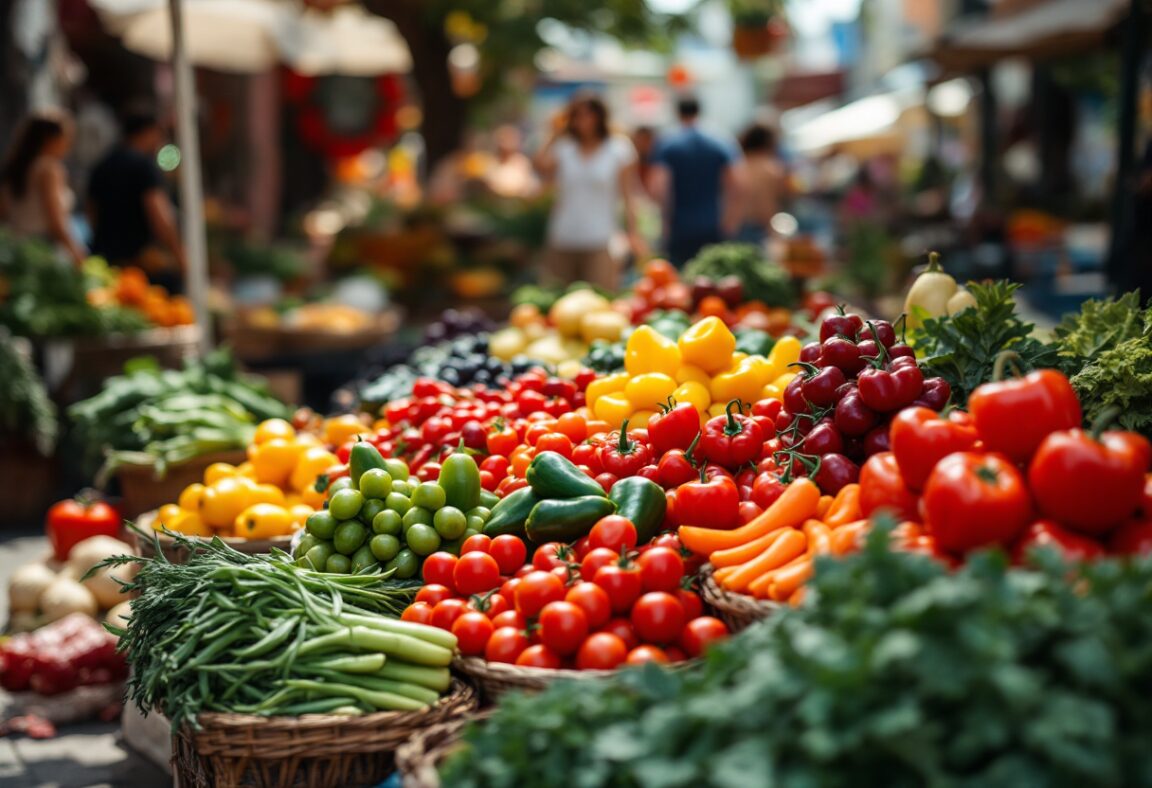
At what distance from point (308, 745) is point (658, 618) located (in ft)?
3.08

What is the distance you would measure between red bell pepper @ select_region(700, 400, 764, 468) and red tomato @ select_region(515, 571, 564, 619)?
2.64 ft

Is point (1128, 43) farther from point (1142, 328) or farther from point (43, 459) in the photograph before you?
point (43, 459)

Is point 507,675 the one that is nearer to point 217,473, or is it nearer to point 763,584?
point 763,584

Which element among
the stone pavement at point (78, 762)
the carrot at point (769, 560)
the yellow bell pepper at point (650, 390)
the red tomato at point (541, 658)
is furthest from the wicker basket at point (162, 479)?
the carrot at point (769, 560)

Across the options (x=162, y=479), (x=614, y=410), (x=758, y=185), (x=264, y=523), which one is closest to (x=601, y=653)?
(x=614, y=410)

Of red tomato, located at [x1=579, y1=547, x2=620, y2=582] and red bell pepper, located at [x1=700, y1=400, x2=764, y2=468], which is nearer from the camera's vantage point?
red tomato, located at [x1=579, y1=547, x2=620, y2=582]

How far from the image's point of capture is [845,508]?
10.3 feet

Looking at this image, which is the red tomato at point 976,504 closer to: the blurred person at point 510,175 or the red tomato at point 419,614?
the red tomato at point 419,614

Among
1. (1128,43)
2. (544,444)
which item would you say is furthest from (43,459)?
(1128,43)

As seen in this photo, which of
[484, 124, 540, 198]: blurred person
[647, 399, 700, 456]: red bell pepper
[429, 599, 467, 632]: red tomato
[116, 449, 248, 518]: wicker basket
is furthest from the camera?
[484, 124, 540, 198]: blurred person

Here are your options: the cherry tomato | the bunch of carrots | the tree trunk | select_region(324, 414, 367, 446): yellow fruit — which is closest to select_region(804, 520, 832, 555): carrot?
the bunch of carrots

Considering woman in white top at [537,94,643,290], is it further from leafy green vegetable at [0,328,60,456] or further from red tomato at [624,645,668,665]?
red tomato at [624,645,668,665]

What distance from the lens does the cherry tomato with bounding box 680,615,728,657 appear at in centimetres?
296

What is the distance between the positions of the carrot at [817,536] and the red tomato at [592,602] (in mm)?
562
